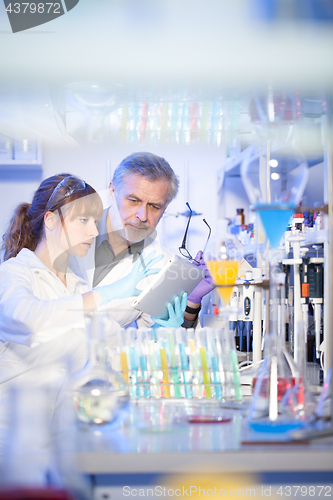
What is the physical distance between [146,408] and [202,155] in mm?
2017

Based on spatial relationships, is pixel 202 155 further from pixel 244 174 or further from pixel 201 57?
pixel 244 174

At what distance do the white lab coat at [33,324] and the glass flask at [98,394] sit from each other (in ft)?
4.45

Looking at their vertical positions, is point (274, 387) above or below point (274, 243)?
below

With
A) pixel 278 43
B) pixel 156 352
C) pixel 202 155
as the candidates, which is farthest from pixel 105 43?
pixel 156 352

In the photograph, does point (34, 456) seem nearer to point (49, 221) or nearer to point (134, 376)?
point (134, 376)

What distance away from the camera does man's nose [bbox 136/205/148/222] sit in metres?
2.98

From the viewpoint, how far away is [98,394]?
101 cm

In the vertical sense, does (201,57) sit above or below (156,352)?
above

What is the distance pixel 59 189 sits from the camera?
2.84 metres

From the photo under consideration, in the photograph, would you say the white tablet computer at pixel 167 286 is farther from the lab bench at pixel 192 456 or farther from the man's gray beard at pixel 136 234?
the lab bench at pixel 192 456

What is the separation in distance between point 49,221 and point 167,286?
0.77 metres

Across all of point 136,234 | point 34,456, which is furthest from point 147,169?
point 34,456

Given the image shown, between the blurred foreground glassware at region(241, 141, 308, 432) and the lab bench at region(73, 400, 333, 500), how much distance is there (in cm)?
5

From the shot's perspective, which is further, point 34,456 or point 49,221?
point 49,221
